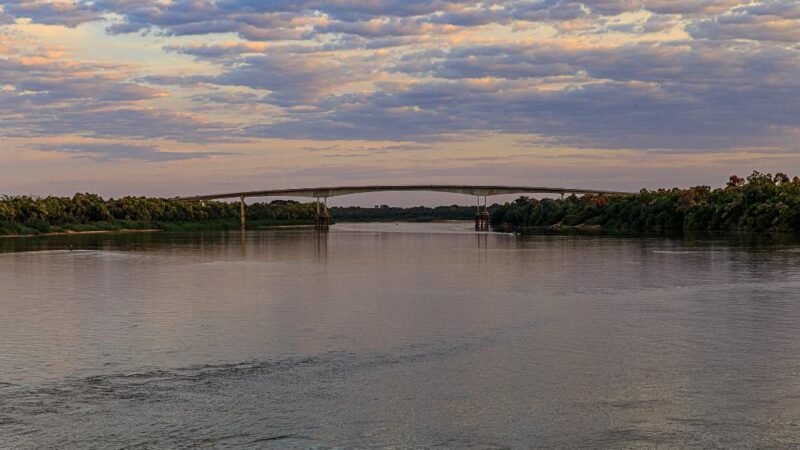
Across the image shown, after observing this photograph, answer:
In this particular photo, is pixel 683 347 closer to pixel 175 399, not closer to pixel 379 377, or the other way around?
pixel 379 377

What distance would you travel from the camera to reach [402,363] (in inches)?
866

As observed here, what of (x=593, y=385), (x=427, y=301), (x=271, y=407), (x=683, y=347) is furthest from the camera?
(x=427, y=301)

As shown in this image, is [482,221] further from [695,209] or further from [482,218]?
[695,209]

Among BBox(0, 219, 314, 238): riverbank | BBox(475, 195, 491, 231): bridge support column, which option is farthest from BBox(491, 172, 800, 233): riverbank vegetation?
BBox(0, 219, 314, 238): riverbank

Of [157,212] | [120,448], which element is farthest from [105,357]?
[157,212]

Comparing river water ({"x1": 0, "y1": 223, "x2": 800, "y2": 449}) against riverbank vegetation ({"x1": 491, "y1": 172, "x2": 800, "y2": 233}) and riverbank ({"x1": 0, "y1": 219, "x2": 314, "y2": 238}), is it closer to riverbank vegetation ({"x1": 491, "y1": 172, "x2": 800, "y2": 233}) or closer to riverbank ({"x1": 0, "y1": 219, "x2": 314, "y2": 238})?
riverbank vegetation ({"x1": 491, "y1": 172, "x2": 800, "y2": 233})

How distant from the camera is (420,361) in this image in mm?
22234

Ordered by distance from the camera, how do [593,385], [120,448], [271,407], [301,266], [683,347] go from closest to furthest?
[120,448] < [271,407] < [593,385] < [683,347] < [301,266]

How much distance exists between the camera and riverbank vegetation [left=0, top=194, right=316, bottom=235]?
132125mm

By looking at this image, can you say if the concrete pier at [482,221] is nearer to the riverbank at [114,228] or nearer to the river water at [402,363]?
the riverbank at [114,228]

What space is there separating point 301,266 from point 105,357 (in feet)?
110

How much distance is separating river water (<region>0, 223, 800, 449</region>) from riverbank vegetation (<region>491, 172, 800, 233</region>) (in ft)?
244

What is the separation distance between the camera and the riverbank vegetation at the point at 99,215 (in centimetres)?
13212

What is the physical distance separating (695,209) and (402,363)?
116958mm
